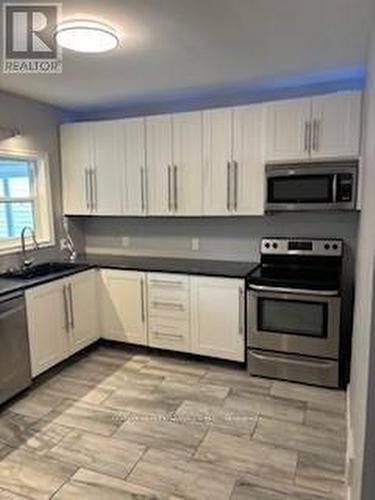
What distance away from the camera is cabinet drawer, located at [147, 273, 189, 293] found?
11.6 ft

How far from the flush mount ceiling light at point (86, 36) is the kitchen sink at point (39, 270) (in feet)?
6.28

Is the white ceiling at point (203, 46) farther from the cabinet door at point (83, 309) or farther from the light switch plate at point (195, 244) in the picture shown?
the cabinet door at point (83, 309)

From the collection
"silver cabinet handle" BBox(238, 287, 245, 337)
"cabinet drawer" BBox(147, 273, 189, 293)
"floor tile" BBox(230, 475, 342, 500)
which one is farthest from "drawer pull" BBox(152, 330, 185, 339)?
"floor tile" BBox(230, 475, 342, 500)

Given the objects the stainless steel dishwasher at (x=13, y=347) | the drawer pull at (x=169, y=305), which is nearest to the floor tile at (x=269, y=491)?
the drawer pull at (x=169, y=305)

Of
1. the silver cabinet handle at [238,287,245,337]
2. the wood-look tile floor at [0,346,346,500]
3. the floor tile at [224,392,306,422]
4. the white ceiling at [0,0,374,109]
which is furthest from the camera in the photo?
the silver cabinet handle at [238,287,245,337]

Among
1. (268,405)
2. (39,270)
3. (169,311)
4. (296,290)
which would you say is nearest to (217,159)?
(296,290)

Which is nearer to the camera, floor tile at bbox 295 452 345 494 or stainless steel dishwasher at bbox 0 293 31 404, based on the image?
floor tile at bbox 295 452 345 494

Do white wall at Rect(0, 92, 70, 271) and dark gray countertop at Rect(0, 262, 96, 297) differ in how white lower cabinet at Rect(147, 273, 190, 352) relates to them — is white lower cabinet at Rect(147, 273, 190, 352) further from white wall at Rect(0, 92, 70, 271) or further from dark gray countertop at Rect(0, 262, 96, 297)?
white wall at Rect(0, 92, 70, 271)

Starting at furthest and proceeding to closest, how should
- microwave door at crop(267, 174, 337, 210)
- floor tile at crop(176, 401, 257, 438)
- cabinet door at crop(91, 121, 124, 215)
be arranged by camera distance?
cabinet door at crop(91, 121, 124, 215) < microwave door at crop(267, 174, 337, 210) < floor tile at crop(176, 401, 257, 438)

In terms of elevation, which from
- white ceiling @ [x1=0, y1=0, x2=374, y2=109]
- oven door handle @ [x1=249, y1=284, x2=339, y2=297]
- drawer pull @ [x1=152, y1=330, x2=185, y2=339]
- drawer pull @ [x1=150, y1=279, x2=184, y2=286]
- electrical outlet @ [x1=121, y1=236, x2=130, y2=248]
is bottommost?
drawer pull @ [x1=152, y1=330, x2=185, y2=339]

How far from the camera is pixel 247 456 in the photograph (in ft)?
7.55

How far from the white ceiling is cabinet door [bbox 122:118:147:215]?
12.2 inches

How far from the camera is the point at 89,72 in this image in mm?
2934

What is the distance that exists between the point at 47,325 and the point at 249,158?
90.2 inches
